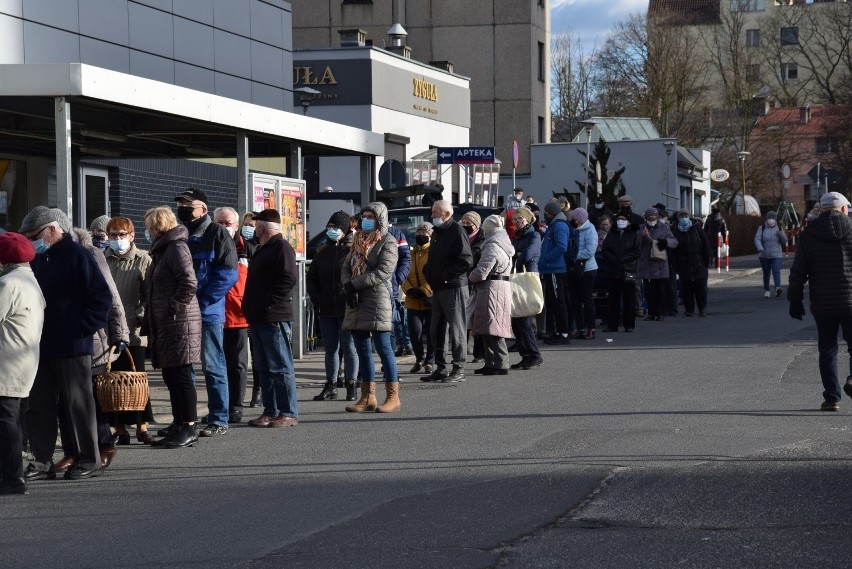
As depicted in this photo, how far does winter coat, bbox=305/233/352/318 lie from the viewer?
1373cm

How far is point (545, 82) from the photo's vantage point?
57.6 metres

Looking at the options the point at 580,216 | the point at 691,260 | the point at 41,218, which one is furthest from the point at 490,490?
the point at 691,260

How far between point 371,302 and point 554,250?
7159 millimetres

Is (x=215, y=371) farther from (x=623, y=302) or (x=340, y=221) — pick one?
(x=623, y=302)

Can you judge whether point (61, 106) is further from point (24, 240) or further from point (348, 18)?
point (348, 18)

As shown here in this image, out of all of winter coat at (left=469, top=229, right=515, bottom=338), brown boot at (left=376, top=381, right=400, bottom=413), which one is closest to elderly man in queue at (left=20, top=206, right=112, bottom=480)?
brown boot at (left=376, top=381, right=400, bottom=413)

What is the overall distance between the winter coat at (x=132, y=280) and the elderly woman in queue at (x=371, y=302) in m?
1.90

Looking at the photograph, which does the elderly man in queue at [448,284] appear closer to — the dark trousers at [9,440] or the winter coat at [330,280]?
the winter coat at [330,280]

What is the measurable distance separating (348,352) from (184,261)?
3378 mm

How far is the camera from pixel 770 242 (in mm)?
28641

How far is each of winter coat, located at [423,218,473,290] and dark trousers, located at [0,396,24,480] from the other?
678cm

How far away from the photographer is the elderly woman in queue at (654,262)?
24234 millimetres

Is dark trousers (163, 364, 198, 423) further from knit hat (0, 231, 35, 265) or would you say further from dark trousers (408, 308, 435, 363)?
dark trousers (408, 308, 435, 363)

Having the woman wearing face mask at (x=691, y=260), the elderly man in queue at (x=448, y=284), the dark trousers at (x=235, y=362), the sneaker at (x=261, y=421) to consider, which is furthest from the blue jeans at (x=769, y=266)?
the sneaker at (x=261, y=421)
